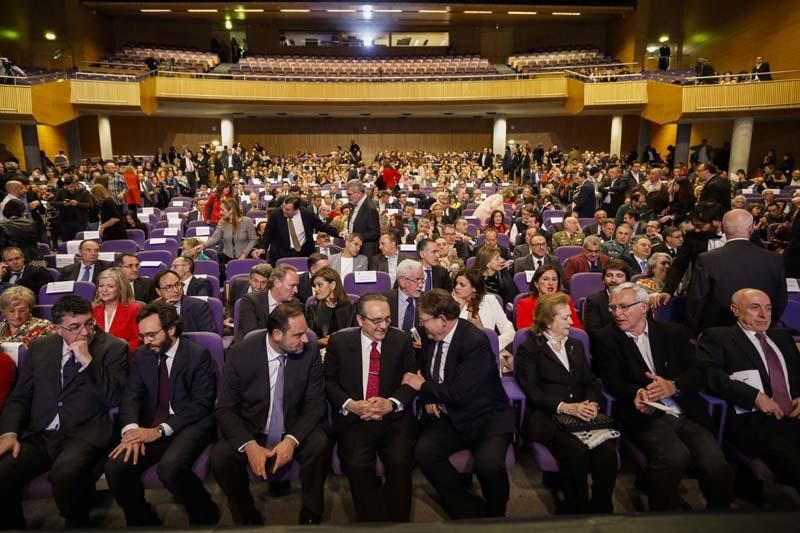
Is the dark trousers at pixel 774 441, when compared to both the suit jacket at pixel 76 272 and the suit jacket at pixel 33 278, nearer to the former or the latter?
the suit jacket at pixel 76 272

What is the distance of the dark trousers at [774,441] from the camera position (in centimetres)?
240

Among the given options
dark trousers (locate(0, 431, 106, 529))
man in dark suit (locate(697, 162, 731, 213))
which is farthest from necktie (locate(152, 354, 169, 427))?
man in dark suit (locate(697, 162, 731, 213))

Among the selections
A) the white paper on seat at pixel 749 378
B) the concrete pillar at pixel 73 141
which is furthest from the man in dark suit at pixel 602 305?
the concrete pillar at pixel 73 141

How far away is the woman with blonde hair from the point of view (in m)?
3.39

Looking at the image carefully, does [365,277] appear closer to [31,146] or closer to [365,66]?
[31,146]

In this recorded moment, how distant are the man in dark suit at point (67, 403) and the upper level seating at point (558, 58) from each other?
63.8 ft

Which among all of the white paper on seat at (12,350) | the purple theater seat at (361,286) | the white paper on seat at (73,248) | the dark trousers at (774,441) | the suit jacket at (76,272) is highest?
the white paper on seat at (73,248)

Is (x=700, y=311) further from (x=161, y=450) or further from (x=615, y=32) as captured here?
(x=615, y=32)

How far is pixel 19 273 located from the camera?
457cm

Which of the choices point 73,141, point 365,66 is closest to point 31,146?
point 73,141

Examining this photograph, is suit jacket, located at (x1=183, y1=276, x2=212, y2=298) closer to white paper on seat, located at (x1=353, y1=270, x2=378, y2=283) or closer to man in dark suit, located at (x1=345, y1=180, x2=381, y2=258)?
white paper on seat, located at (x1=353, y1=270, x2=378, y2=283)

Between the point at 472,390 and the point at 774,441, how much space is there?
4.70 ft

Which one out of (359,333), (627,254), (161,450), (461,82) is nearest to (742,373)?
(359,333)

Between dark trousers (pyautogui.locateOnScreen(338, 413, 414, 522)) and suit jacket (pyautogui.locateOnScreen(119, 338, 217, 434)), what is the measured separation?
2.49ft
